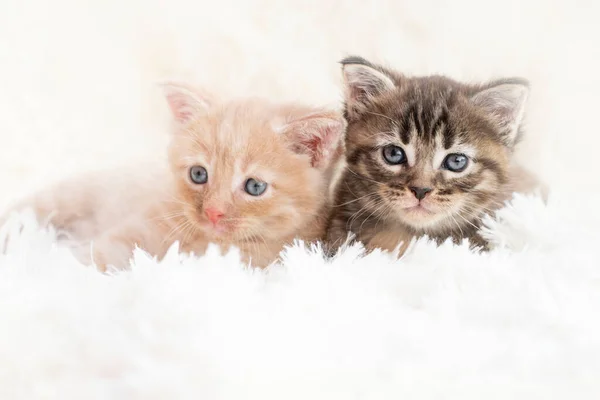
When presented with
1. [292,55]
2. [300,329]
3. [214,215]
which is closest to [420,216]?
[214,215]

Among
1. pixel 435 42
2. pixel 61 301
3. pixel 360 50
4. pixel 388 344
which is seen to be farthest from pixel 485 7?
pixel 61 301

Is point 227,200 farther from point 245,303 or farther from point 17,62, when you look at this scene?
point 17,62

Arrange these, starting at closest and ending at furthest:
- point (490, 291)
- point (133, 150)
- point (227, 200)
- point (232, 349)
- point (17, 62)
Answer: point (232, 349), point (490, 291), point (227, 200), point (17, 62), point (133, 150)

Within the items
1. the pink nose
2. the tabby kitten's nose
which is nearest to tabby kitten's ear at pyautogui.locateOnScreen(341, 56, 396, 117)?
the tabby kitten's nose

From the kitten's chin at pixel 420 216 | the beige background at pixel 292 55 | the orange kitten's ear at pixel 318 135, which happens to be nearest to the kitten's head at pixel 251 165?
the orange kitten's ear at pixel 318 135

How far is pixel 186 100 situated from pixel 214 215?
0.24m

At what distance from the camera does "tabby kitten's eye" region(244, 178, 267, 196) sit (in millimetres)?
1131

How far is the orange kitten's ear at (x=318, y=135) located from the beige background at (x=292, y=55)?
0.53 meters

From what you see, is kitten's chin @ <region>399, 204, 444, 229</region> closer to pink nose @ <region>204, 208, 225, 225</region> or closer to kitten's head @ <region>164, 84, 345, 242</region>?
kitten's head @ <region>164, 84, 345, 242</region>

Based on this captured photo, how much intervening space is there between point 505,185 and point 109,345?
0.78 m

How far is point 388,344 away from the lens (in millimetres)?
721

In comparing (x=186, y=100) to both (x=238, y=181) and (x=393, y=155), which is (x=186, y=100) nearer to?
(x=238, y=181)

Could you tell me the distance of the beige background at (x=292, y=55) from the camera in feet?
5.45

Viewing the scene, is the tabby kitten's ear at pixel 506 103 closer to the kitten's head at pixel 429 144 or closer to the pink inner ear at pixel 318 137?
the kitten's head at pixel 429 144
